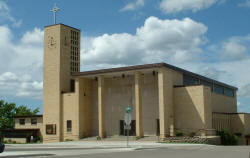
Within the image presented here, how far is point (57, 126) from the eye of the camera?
50.8 m

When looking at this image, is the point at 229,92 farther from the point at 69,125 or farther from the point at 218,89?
the point at 69,125

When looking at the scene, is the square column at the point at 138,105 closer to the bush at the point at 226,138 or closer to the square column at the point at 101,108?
the square column at the point at 101,108

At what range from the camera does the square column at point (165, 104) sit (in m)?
43.5

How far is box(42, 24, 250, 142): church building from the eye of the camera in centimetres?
4491

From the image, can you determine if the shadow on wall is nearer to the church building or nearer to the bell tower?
the church building

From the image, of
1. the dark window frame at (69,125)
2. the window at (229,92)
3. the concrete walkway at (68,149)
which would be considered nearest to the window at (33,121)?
the dark window frame at (69,125)

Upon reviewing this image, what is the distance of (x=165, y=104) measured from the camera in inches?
1740

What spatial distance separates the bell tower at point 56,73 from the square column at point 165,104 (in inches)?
568

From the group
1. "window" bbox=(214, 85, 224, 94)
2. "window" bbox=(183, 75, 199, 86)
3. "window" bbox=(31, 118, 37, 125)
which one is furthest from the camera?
"window" bbox=(214, 85, 224, 94)

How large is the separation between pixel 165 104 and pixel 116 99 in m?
9.57

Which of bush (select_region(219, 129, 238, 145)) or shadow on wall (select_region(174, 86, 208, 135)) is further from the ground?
shadow on wall (select_region(174, 86, 208, 135))

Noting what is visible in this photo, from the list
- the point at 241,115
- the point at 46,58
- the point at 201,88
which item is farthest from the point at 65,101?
the point at 241,115

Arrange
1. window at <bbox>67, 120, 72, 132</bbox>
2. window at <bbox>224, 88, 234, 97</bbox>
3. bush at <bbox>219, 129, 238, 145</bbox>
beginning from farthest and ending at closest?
window at <bbox>224, 88, 234, 97</bbox>, window at <bbox>67, 120, 72, 132</bbox>, bush at <bbox>219, 129, 238, 145</bbox>

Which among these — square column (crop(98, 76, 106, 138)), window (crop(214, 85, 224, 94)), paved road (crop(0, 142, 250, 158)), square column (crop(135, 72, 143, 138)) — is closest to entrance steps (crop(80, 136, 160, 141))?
square column (crop(135, 72, 143, 138))
